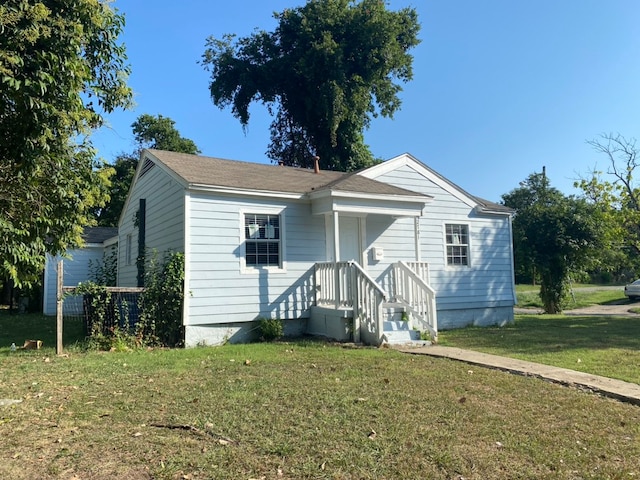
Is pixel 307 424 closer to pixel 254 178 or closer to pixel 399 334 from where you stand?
pixel 399 334

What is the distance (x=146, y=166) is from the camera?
41.9 feet

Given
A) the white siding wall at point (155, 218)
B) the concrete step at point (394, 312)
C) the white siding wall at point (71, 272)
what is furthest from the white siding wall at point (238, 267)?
the white siding wall at point (71, 272)

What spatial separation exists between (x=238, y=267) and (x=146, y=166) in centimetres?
489

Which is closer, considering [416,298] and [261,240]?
[416,298]

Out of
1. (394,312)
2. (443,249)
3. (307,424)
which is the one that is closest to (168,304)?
(394,312)

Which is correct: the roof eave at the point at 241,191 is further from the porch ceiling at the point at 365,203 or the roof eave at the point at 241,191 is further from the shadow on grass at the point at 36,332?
the shadow on grass at the point at 36,332

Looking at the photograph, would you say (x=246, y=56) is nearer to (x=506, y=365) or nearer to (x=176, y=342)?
(x=176, y=342)

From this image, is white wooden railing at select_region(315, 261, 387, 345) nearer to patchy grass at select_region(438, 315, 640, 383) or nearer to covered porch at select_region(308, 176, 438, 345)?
covered porch at select_region(308, 176, 438, 345)

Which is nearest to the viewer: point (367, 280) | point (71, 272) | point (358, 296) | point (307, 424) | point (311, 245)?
point (307, 424)

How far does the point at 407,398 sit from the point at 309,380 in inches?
54.0

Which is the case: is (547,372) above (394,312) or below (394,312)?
below

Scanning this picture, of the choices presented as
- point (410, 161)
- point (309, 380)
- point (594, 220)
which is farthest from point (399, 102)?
point (309, 380)

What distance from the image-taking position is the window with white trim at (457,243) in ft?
43.6

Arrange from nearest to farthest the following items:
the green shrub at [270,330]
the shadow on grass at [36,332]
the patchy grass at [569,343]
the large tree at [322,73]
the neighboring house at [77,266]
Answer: the patchy grass at [569,343]
the shadow on grass at [36,332]
the green shrub at [270,330]
the neighboring house at [77,266]
the large tree at [322,73]
